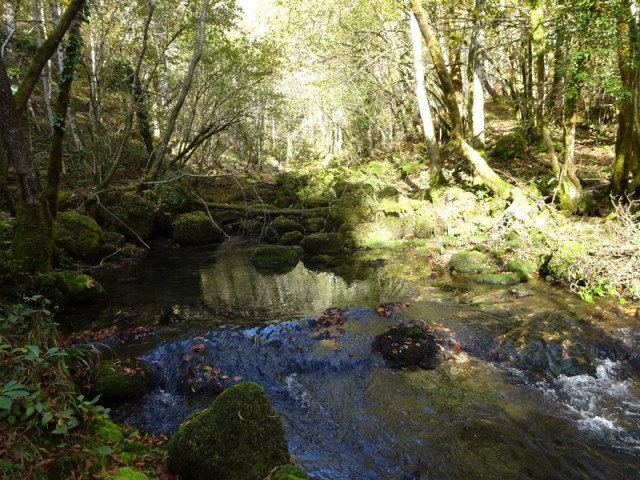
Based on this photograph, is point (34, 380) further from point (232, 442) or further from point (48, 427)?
point (232, 442)

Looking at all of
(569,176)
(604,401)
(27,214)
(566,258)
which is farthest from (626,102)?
(27,214)

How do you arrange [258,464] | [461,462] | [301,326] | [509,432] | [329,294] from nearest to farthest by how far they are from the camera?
[258,464] → [461,462] → [509,432] → [301,326] → [329,294]

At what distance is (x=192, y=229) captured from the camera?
1694cm

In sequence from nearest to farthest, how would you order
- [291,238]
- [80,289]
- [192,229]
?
[80,289] → [291,238] → [192,229]

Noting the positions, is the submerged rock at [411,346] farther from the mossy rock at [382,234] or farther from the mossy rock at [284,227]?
the mossy rock at [284,227]

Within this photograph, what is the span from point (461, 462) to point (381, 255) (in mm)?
9400

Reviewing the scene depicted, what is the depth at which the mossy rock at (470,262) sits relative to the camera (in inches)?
423

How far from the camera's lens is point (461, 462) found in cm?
431

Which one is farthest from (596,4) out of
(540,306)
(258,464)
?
(258,464)

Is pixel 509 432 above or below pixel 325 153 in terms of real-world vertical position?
below

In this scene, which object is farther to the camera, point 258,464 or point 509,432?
point 509,432

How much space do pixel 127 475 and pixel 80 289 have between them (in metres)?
7.36

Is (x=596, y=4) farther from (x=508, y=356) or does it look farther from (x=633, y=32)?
(x=508, y=356)

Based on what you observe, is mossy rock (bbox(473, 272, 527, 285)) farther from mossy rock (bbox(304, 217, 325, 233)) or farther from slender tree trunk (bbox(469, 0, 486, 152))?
mossy rock (bbox(304, 217, 325, 233))
